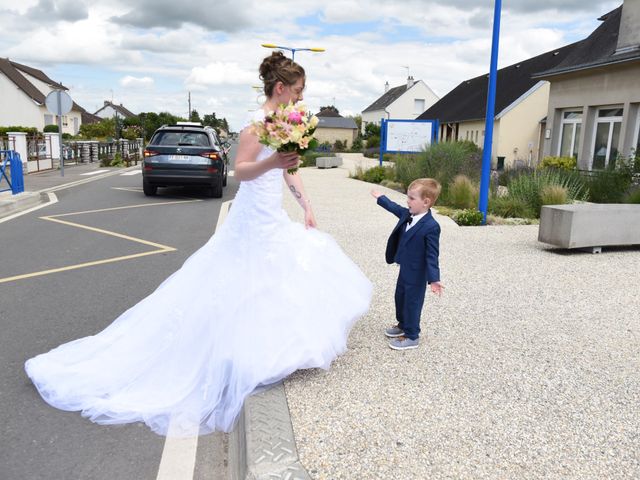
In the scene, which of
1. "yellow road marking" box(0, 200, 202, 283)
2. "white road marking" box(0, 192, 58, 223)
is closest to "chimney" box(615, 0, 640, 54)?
"yellow road marking" box(0, 200, 202, 283)

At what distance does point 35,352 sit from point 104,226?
6286 mm

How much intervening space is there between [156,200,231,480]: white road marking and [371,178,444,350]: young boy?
1.70 meters

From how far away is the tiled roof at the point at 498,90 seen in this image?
3312 cm

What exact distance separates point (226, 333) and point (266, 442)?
0.92 meters

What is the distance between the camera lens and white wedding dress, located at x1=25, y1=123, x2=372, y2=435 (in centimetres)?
349

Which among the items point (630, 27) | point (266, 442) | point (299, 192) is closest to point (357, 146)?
point (630, 27)

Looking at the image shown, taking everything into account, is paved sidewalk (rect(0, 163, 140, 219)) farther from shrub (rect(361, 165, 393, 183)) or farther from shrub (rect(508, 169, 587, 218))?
shrub (rect(508, 169, 587, 218))

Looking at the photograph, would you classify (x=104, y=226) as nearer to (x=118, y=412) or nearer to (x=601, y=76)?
(x=118, y=412)

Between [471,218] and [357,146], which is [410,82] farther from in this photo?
[471,218]

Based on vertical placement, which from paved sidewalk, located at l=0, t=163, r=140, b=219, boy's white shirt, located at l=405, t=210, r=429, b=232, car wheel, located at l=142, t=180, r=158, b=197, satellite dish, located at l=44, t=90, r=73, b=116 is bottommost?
paved sidewalk, located at l=0, t=163, r=140, b=219

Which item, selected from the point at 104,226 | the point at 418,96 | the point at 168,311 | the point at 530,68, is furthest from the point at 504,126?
the point at 418,96

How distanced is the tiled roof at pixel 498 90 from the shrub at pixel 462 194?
632 inches

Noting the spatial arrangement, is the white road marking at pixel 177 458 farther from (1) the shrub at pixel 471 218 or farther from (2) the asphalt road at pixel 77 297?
(1) the shrub at pixel 471 218

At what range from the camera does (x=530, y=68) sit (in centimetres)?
3594
